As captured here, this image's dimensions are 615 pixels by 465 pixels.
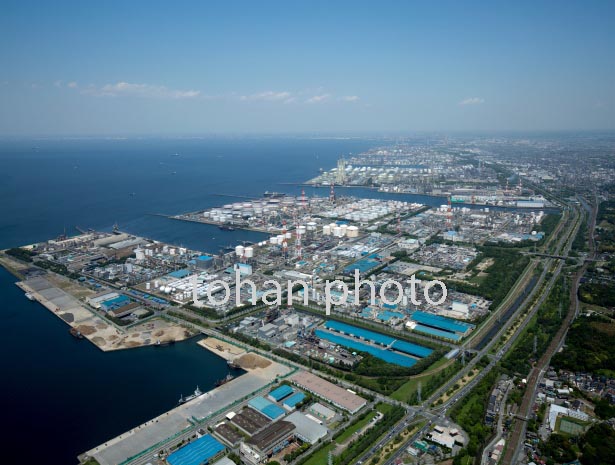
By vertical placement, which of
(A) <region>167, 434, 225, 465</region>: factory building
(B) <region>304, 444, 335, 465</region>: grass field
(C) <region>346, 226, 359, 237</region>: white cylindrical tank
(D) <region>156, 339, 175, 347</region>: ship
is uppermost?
(C) <region>346, 226, 359, 237</region>: white cylindrical tank

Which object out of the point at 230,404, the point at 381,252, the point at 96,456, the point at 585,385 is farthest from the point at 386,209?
the point at 96,456

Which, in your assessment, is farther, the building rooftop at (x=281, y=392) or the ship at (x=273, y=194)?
the ship at (x=273, y=194)

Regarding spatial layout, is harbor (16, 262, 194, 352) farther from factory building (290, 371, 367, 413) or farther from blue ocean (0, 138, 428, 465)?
factory building (290, 371, 367, 413)

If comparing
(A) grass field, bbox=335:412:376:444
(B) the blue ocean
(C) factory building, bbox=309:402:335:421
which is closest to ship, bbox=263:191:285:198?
(B) the blue ocean

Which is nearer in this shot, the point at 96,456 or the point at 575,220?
the point at 96,456

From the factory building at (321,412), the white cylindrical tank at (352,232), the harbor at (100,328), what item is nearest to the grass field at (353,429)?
the factory building at (321,412)

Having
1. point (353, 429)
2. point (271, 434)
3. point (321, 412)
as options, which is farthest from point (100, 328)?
point (353, 429)

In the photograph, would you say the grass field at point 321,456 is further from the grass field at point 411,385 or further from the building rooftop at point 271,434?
the grass field at point 411,385

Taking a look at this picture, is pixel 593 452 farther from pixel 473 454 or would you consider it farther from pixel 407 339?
pixel 407 339

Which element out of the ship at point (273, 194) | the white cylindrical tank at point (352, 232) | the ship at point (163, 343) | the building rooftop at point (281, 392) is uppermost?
the ship at point (273, 194)

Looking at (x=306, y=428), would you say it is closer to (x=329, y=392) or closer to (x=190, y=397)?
(x=329, y=392)

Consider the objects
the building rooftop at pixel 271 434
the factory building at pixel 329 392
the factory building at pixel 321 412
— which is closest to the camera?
the building rooftop at pixel 271 434
